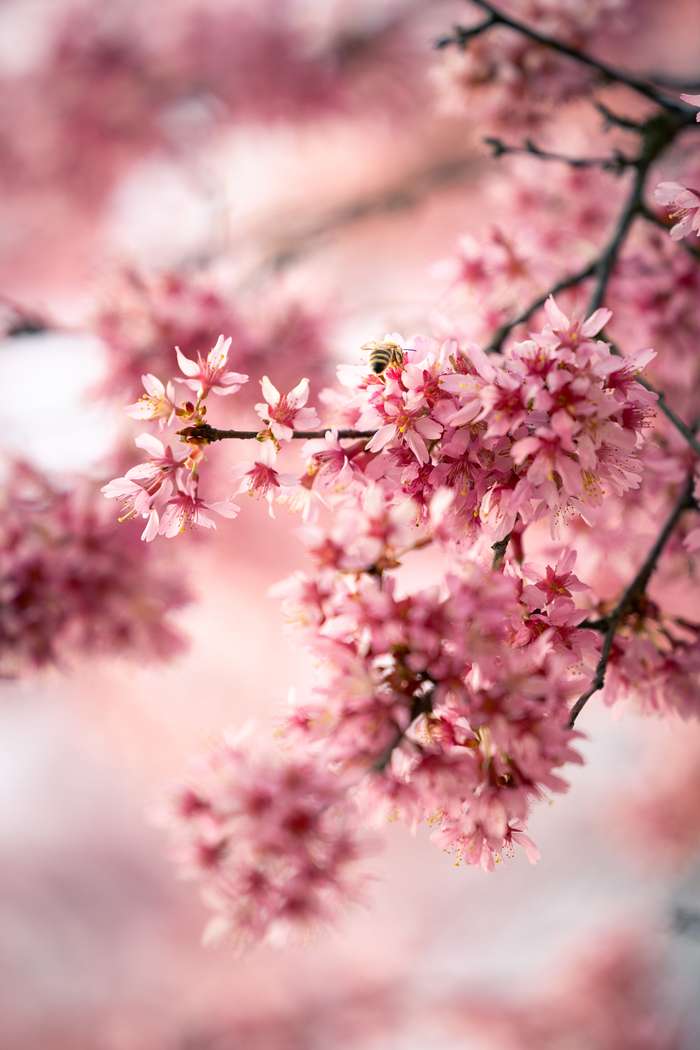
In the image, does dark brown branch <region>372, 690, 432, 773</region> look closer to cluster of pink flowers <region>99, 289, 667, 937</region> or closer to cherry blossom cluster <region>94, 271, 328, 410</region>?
cluster of pink flowers <region>99, 289, 667, 937</region>

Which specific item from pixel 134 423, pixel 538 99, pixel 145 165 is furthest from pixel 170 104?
pixel 538 99

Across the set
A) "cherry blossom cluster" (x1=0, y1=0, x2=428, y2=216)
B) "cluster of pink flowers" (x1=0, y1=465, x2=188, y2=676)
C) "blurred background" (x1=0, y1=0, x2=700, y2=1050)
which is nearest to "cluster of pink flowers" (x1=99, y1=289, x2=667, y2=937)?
"cluster of pink flowers" (x1=0, y1=465, x2=188, y2=676)

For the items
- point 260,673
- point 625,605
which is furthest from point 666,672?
point 260,673

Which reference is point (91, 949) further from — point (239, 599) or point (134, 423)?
point (134, 423)

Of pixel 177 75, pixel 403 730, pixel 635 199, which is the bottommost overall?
pixel 403 730

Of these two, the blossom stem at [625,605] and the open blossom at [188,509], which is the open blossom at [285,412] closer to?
the open blossom at [188,509]

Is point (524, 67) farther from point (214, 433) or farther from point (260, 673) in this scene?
point (260, 673)
